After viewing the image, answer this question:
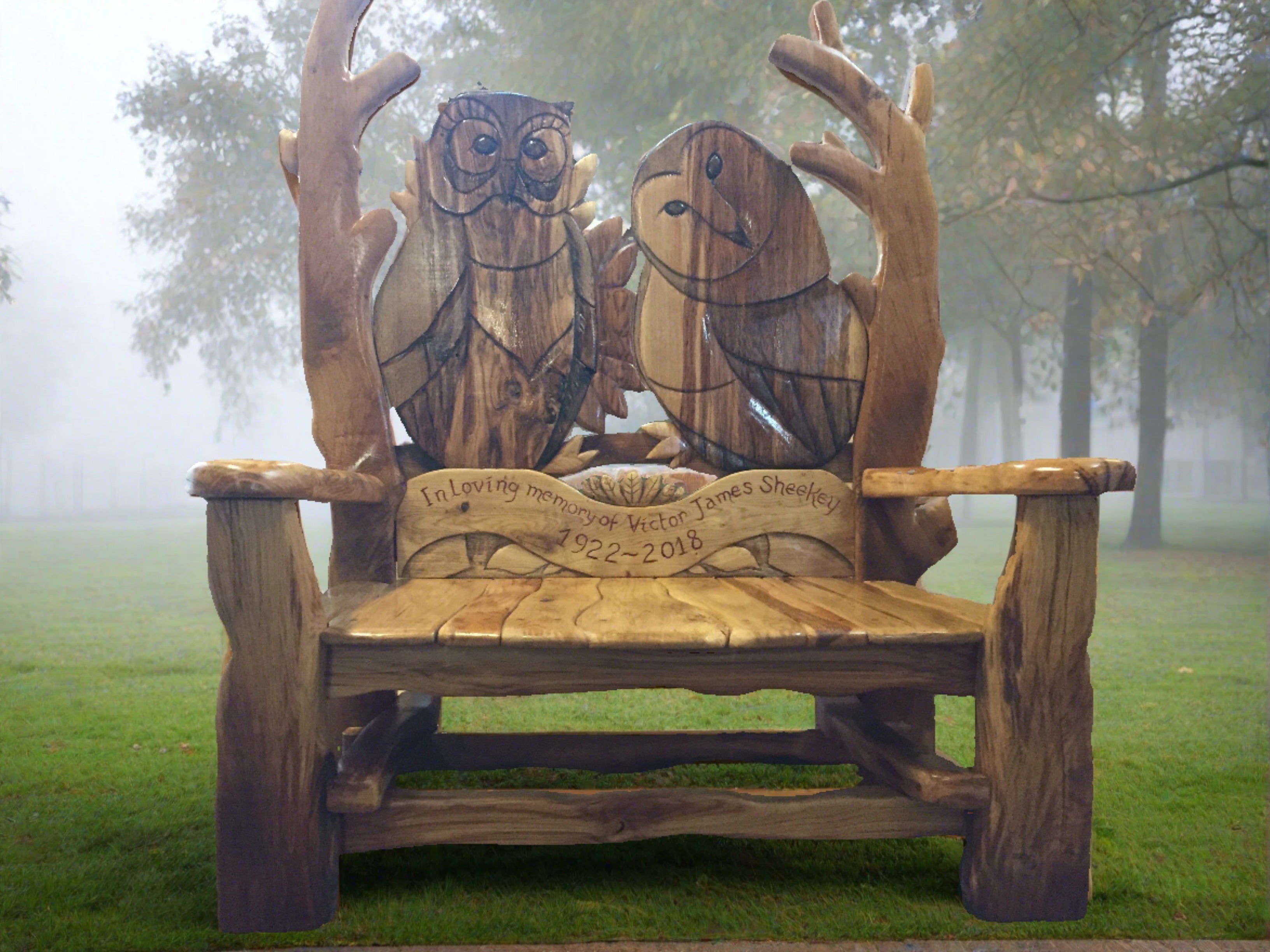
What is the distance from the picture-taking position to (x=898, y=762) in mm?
1470

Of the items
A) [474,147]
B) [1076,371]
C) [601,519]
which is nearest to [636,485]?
[601,519]

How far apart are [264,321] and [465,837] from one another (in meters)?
3.14

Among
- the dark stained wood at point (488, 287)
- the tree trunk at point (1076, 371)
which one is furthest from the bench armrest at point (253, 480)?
the tree trunk at point (1076, 371)

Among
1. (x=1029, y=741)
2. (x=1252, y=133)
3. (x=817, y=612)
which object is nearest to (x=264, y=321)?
(x=817, y=612)

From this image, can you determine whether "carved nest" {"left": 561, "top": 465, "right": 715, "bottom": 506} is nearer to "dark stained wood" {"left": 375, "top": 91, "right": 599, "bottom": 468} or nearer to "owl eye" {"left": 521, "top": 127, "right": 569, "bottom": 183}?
"dark stained wood" {"left": 375, "top": 91, "right": 599, "bottom": 468}

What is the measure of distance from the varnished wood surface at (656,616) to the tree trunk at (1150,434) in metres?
2.98

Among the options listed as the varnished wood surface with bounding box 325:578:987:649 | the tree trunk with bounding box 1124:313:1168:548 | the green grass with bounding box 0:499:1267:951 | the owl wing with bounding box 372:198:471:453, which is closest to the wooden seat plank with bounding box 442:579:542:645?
the varnished wood surface with bounding box 325:578:987:649

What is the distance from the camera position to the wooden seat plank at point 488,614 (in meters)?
1.24

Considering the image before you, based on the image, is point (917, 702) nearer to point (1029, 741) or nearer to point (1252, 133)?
point (1029, 741)

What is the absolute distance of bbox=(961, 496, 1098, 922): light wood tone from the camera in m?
1.28

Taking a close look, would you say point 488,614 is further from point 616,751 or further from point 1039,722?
point 1039,722

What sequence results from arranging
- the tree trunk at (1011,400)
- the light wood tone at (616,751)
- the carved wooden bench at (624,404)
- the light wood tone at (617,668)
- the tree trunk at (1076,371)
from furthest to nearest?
the tree trunk at (1011,400) < the tree trunk at (1076,371) < the light wood tone at (616,751) < the carved wooden bench at (624,404) < the light wood tone at (617,668)

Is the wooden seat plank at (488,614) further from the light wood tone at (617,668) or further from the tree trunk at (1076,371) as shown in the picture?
the tree trunk at (1076,371)

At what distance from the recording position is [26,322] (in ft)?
9.70
